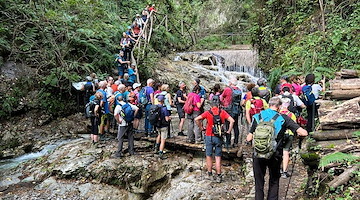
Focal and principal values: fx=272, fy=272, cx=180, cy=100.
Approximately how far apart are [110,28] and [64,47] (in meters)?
3.56

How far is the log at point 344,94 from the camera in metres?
6.74

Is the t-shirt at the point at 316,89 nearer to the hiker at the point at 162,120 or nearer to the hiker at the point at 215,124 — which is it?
the hiker at the point at 215,124

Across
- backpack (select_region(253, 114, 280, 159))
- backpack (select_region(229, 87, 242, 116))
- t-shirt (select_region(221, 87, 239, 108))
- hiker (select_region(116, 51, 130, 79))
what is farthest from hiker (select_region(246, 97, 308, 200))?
hiker (select_region(116, 51, 130, 79))

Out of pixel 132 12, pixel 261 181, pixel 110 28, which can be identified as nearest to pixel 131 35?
pixel 110 28

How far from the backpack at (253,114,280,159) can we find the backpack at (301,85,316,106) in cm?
383

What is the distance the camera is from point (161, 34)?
20.2m

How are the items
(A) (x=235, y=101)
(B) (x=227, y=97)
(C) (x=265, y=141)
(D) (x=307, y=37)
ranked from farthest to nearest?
1. (D) (x=307, y=37)
2. (A) (x=235, y=101)
3. (B) (x=227, y=97)
4. (C) (x=265, y=141)

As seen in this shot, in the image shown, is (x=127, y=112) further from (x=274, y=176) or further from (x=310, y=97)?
(x=310, y=97)

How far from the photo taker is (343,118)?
5.35 metres

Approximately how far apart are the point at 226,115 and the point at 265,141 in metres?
2.49

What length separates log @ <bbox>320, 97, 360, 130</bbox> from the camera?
525cm

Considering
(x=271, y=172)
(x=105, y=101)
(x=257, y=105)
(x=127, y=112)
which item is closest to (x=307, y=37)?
(x=257, y=105)

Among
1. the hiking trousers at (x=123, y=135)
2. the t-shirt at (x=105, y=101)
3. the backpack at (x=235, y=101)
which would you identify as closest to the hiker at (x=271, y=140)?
the backpack at (x=235, y=101)

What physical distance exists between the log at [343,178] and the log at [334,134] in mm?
920
